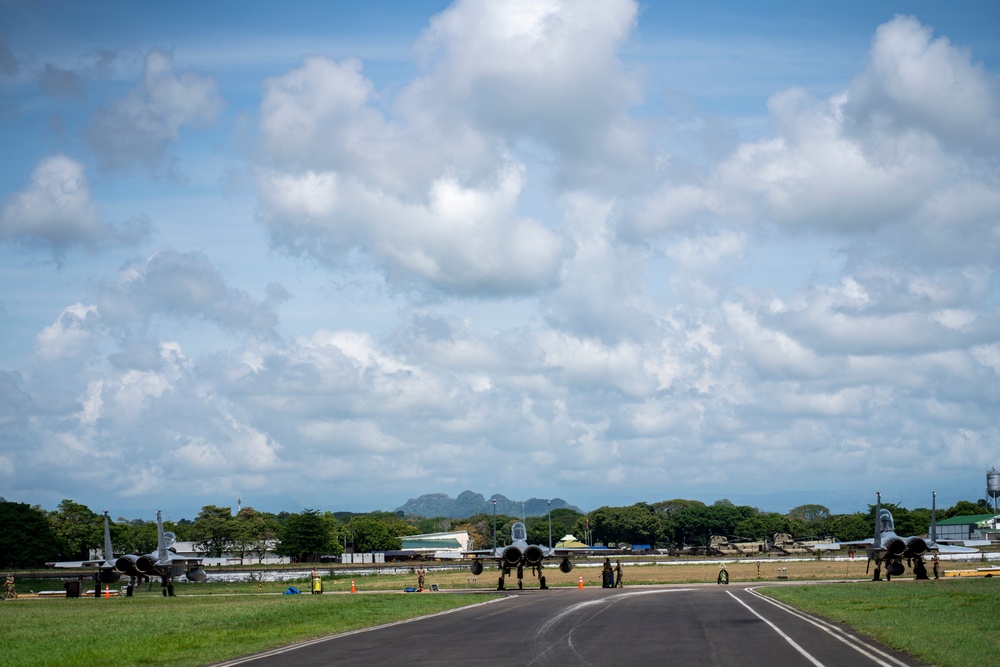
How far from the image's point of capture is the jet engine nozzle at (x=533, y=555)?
198ft

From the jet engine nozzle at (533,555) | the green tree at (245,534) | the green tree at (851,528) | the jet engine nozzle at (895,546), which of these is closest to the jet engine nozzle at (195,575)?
the jet engine nozzle at (533,555)

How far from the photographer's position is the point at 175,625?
3475 centimetres

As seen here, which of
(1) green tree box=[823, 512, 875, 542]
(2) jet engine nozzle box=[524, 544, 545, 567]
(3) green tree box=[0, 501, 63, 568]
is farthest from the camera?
(1) green tree box=[823, 512, 875, 542]

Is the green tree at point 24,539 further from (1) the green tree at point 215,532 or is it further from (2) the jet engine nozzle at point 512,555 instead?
(2) the jet engine nozzle at point 512,555

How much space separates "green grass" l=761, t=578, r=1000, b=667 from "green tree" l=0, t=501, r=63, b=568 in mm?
103944

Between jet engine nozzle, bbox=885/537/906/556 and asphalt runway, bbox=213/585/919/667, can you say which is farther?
jet engine nozzle, bbox=885/537/906/556

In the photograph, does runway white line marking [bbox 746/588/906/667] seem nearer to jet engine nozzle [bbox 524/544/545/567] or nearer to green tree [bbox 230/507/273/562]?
jet engine nozzle [bbox 524/544/545/567]

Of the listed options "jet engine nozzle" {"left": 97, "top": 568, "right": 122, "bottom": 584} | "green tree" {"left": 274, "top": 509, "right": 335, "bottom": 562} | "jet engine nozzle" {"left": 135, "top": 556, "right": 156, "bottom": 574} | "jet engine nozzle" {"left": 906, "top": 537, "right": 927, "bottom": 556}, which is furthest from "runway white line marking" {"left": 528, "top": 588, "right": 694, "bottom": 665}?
"green tree" {"left": 274, "top": 509, "right": 335, "bottom": 562}

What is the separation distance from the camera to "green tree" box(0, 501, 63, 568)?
123875 millimetres

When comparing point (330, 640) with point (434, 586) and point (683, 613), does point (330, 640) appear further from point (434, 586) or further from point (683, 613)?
point (434, 586)

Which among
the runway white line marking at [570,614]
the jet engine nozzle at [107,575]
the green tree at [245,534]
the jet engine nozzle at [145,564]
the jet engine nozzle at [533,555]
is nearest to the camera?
the runway white line marking at [570,614]

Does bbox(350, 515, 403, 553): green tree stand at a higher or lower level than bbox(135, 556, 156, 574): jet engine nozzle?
lower

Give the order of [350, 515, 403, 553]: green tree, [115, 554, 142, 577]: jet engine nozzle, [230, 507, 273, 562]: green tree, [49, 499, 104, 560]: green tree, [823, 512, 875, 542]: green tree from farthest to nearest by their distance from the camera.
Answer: [350, 515, 403, 553]: green tree
[823, 512, 875, 542]: green tree
[230, 507, 273, 562]: green tree
[49, 499, 104, 560]: green tree
[115, 554, 142, 577]: jet engine nozzle

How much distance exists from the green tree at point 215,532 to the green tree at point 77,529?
15.6 meters
